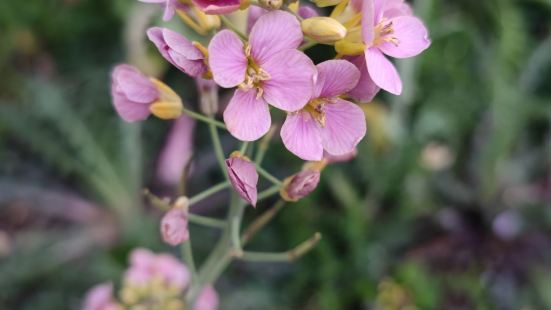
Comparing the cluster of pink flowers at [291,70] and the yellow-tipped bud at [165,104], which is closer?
the cluster of pink flowers at [291,70]

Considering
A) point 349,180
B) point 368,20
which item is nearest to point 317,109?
point 368,20

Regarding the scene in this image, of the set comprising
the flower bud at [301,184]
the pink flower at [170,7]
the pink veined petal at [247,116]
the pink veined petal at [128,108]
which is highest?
the pink flower at [170,7]

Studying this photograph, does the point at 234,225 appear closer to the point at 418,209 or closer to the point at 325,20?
the point at 325,20

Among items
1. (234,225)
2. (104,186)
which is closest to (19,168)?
(104,186)

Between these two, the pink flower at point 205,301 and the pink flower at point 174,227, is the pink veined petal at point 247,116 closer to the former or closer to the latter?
the pink flower at point 174,227

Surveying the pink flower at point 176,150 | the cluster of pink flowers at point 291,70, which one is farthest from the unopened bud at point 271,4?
the pink flower at point 176,150

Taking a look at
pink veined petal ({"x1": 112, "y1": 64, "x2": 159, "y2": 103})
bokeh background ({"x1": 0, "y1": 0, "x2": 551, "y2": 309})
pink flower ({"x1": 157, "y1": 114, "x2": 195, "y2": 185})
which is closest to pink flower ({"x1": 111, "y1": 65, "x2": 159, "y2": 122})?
pink veined petal ({"x1": 112, "y1": 64, "x2": 159, "y2": 103})
